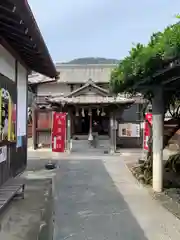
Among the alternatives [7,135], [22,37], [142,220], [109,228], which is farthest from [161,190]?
[22,37]

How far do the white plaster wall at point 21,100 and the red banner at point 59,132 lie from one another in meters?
7.63

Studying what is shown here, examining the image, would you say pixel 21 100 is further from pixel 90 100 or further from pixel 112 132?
pixel 112 132

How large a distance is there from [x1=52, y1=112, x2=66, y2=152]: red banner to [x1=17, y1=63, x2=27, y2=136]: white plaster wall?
25.0 feet

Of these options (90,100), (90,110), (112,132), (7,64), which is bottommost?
Answer: (112,132)

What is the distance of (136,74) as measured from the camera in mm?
8156

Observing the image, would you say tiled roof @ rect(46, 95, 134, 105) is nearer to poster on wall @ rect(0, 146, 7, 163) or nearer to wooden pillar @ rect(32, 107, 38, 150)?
wooden pillar @ rect(32, 107, 38, 150)

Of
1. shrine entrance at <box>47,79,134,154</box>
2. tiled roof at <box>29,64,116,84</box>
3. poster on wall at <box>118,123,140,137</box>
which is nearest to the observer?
shrine entrance at <box>47,79,134,154</box>

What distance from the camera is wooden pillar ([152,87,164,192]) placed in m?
8.90

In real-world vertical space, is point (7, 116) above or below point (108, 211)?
above

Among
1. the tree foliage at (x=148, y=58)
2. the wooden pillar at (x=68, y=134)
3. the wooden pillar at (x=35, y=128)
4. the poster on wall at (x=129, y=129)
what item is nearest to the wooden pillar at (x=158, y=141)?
the tree foliage at (x=148, y=58)

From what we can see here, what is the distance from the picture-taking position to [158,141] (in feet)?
29.5

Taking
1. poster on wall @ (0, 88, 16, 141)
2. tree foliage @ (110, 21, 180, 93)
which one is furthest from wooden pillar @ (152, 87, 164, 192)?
poster on wall @ (0, 88, 16, 141)

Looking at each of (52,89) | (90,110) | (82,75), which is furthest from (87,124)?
(82,75)

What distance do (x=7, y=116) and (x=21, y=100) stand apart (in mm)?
2152
